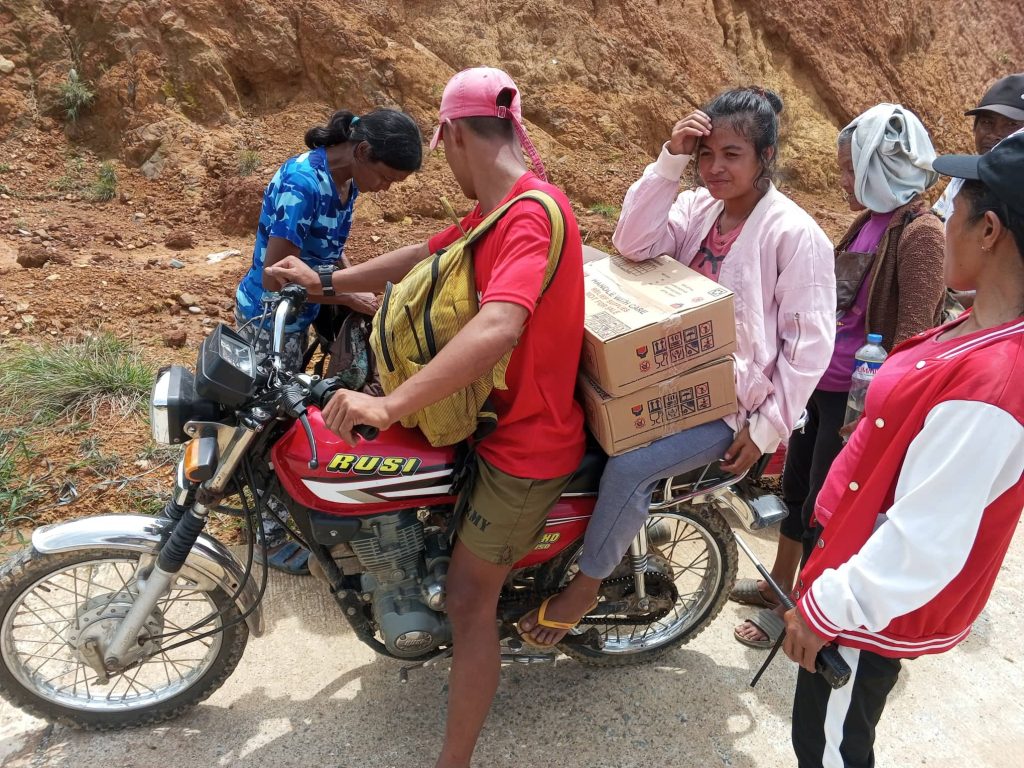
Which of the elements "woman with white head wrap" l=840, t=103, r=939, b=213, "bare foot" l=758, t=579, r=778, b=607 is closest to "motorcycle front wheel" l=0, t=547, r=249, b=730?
"bare foot" l=758, t=579, r=778, b=607

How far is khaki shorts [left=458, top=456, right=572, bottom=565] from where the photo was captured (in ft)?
7.37

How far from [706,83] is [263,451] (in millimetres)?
10394

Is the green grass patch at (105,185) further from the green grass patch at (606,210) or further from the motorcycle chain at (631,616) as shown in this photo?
the motorcycle chain at (631,616)

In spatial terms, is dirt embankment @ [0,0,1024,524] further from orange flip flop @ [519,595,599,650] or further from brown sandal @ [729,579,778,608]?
brown sandal @ [729,579,778,608]

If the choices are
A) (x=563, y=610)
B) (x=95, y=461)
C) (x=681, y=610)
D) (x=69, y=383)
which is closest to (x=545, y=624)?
(x=563, y=610)

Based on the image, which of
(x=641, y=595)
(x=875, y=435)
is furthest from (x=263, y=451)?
(x=875, y=435)

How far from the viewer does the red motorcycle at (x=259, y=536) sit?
2.19m

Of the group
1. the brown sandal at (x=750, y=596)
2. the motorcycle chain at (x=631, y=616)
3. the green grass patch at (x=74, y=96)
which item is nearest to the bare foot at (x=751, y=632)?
the brown sandal at (x=750, y=596)

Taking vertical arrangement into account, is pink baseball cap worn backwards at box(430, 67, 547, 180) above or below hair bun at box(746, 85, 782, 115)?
above

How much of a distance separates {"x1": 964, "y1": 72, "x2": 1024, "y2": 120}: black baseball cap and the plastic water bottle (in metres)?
1.08

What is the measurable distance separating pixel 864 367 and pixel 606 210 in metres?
6.49

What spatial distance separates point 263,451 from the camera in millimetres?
2340

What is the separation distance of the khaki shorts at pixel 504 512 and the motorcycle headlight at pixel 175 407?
85cm

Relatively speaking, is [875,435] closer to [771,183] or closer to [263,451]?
[771,183]
